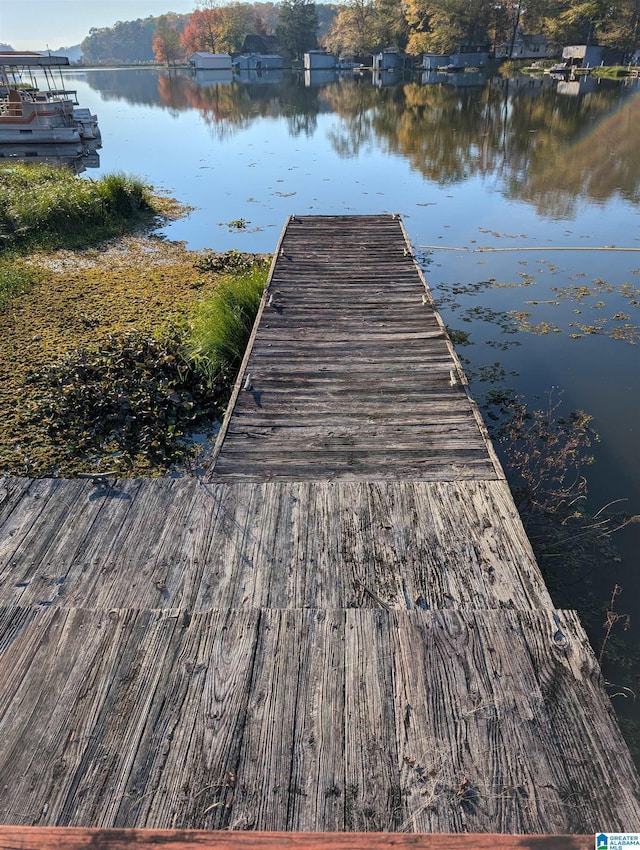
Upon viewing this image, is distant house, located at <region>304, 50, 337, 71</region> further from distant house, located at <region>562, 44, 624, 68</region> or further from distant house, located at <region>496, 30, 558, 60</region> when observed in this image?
distant house, located at <region>562, 44, 624, 68</region>

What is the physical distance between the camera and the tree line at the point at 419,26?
51750mm

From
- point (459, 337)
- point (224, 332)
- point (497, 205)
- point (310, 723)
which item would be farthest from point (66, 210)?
point (310, 723)

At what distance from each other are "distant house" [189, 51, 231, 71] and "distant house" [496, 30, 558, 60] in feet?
140

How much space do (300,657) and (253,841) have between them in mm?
823

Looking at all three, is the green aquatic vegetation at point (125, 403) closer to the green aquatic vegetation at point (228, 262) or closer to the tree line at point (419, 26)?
the green aquatic vegetation at point (228, 262)

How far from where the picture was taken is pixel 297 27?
268 ft

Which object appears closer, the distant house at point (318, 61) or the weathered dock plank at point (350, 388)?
the weathered dock plank at point (350, 388)

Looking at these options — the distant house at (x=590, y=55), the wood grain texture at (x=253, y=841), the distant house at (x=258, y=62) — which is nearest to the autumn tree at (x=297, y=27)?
the distant house at (x=258, y=62)

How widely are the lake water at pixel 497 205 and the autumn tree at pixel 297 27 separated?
56.5m

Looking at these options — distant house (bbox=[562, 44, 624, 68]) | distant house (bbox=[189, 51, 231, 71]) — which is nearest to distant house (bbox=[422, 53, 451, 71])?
distant house (bbox=[562, 44, 624, 68])

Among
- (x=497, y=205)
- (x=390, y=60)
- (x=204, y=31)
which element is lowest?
(x=497, y=205)

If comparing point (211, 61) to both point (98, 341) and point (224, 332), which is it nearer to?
point (98, 341)

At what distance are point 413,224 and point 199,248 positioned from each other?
5.89m

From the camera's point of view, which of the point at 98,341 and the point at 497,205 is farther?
the point at 497,205
